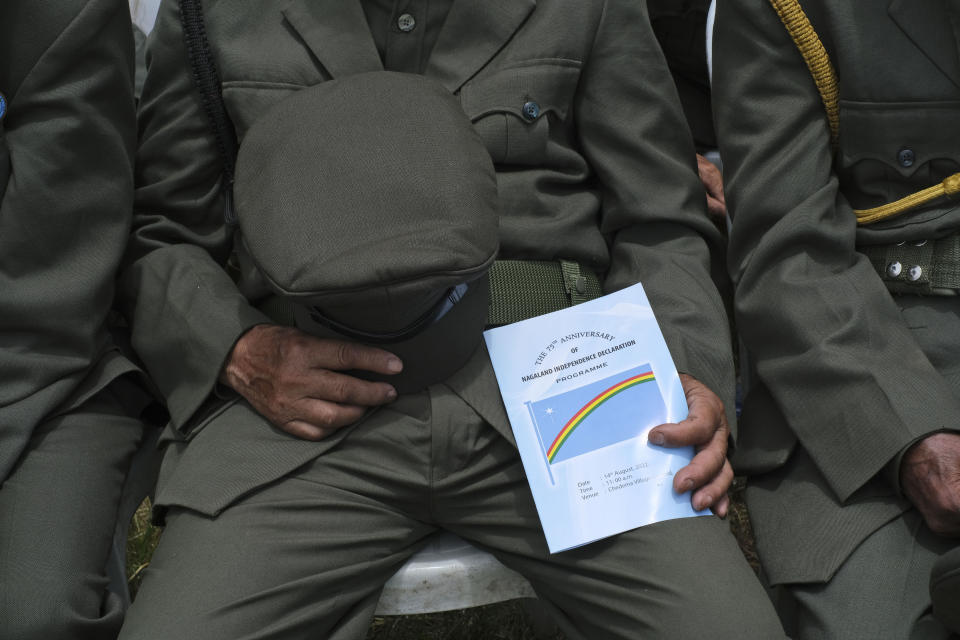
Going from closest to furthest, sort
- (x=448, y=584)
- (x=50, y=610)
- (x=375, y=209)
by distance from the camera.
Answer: (x=375, y=209) < (x=50, y=610) < (x=448, y=584)

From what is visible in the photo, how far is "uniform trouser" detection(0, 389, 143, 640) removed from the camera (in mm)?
1341

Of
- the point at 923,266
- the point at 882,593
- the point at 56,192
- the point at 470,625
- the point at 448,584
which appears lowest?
the point at 470,625

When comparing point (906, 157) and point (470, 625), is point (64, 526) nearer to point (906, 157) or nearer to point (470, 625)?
point (470, 625)

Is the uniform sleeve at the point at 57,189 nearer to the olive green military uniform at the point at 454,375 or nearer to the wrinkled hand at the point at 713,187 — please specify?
the olive green military uniform at the point at 454,375

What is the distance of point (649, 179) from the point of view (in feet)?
5.42

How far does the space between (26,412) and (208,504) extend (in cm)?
33

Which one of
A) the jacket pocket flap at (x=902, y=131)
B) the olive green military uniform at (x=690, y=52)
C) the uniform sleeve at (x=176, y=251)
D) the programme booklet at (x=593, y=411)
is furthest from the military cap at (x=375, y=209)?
the olive green military uniform at (x=690, y=52)

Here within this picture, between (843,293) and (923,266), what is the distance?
16cm

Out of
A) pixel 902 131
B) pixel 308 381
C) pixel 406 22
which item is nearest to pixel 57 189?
pixel 308 381

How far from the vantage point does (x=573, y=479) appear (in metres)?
1.34

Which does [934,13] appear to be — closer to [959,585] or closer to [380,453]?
[959,585]

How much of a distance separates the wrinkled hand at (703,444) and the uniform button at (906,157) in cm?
48

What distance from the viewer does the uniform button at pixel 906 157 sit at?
1513mm

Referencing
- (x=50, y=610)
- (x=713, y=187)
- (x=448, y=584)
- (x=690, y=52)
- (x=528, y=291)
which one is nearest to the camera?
(x=50, y=610)
